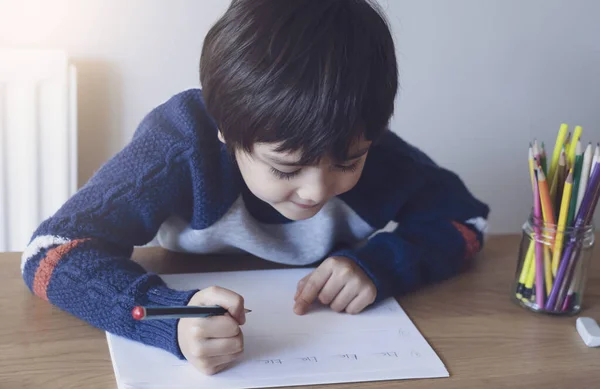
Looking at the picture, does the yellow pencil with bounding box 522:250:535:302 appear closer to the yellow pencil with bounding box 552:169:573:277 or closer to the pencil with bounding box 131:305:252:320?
the yellow pencil with bounding box 552:169:573:277

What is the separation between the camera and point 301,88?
0.65 metres

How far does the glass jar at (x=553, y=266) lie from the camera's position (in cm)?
78

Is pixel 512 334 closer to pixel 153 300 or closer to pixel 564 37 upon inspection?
pixel 153 300

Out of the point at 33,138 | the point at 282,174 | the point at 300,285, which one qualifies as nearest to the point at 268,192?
the point at 282,174

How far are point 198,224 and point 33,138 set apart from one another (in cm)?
43

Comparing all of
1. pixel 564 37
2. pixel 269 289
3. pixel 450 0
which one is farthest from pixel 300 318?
pixel 564 37

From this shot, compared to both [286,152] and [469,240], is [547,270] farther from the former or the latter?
[286,152]

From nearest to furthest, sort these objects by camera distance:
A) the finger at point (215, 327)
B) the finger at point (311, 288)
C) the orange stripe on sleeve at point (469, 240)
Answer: the finger at point (215, 327), the finger at point (311, 288), the orange stripe on sleeve at point (469, 240)

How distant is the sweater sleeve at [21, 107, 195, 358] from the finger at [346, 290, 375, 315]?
6.9 inches

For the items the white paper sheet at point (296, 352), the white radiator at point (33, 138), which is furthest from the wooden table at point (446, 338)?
the white radiator at point (33, 138)

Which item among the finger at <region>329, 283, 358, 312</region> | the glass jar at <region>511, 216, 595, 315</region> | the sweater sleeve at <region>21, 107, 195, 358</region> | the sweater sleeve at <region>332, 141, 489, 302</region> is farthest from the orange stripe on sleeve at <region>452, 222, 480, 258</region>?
the sweater sleeve at <region>21, 107, 195, 358</region>

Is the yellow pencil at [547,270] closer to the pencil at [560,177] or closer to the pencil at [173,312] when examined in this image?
the pencil at [560,177]

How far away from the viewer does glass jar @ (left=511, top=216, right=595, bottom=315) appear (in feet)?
2.56

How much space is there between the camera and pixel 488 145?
1.37 metres
